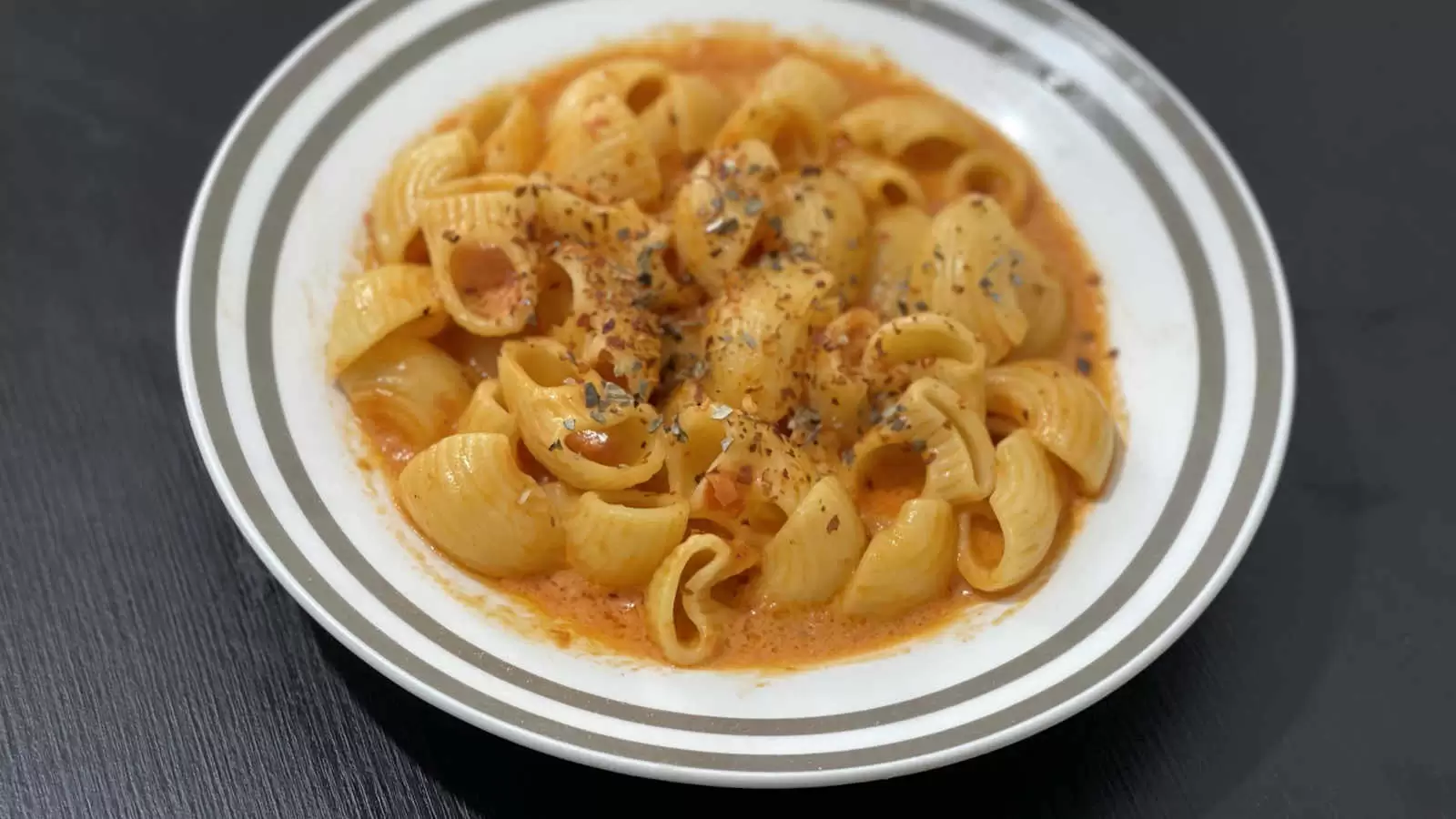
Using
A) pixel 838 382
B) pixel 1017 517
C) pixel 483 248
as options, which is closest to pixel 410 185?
pixel 483 248

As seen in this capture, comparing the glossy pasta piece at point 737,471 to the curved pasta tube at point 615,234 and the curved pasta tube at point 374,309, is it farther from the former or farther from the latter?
the curved pasta tube at point 374,309

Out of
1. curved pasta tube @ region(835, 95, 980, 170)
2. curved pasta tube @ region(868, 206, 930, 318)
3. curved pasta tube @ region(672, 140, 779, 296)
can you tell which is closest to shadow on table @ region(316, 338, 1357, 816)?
curved pasta tube @ region(868, 206, 930, 318)

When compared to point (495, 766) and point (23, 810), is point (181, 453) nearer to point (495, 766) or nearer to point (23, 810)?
point (23, 810)

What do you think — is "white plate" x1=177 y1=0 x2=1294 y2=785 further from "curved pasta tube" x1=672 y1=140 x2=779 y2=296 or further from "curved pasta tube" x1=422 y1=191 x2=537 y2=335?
"curved pasta tube" x1=672 y1=140 x2=779 y2=296

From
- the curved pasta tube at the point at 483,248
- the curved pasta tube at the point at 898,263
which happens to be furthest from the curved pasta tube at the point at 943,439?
the curved pasta tube at the point at 483,248

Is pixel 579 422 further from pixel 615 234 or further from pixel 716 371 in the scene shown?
pixel 615 234

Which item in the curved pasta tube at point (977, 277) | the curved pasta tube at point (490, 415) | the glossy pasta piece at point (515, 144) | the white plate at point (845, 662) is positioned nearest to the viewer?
the white plate at point (845, 662)
